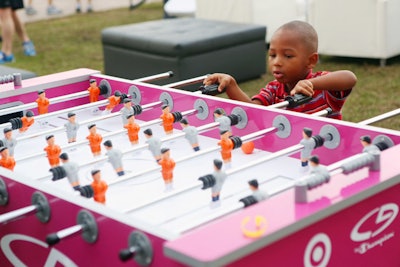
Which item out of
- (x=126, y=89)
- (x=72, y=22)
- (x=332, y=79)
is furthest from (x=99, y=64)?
(x=332, y=79)

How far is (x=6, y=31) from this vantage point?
23.6 ft

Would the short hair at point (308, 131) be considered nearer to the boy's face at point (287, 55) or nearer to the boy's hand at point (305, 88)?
the boy's hand at point (305, 88)

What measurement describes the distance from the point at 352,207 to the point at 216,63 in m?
4.13

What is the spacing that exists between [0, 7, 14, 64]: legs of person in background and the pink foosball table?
467 centimetres

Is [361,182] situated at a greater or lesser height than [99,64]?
greater

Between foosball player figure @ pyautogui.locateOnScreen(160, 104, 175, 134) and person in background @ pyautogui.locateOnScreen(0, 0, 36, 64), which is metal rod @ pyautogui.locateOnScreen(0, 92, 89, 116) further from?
person in background @ pyautogui.locateOnScreen(0, 0, 36, 64)

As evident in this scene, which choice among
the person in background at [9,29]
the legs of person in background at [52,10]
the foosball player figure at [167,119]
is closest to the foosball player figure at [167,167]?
the foosball player figure at [167,119]

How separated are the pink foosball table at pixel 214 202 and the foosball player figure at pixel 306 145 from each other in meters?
0.02

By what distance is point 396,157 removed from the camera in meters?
1.91

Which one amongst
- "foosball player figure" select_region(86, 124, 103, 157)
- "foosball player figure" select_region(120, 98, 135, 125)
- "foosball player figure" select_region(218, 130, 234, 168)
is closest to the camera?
"foosball player figure" select_region(218, 130, 234, 168)

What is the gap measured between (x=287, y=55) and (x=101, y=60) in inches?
183

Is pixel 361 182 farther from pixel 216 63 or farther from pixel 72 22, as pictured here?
pixel 72 22

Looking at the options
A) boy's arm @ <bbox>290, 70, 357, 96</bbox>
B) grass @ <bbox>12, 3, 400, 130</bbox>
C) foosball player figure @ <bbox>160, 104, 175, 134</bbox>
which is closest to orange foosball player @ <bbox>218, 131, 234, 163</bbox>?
foosball player figure @ <bbox>160, 104, 175, 134</bbox>

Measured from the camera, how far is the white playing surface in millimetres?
1910
